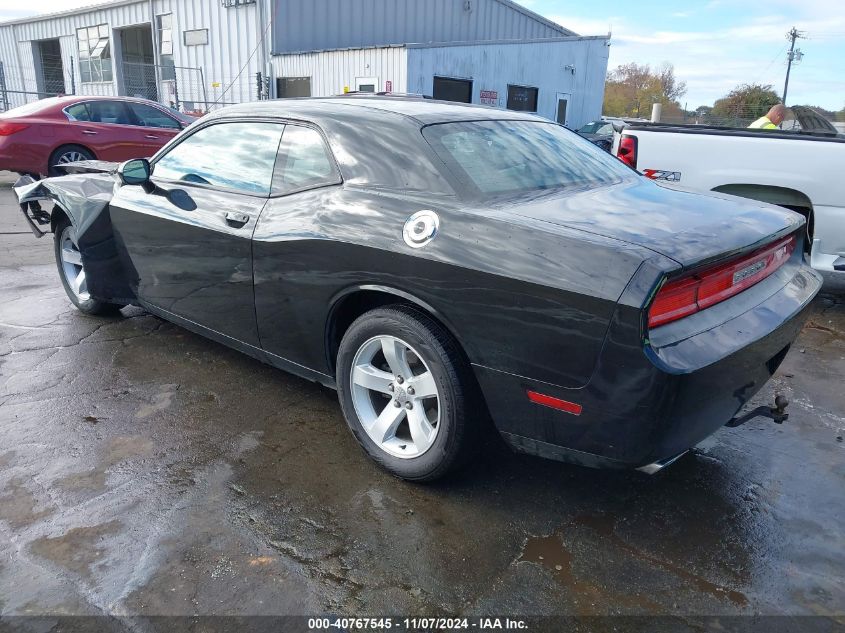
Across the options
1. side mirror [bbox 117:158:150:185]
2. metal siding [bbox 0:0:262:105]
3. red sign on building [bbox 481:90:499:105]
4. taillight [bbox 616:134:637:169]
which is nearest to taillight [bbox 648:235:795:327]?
taillight [bbox 616:134:637:169]

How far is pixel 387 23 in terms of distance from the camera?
823 inches

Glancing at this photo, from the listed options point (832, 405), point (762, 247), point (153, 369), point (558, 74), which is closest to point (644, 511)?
point (762, 247)

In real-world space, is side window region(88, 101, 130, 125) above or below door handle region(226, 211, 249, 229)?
above

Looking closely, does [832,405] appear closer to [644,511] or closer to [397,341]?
[644,511]

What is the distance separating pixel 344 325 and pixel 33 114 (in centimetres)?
982

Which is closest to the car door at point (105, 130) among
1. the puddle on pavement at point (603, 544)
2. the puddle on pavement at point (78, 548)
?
the puddle on pavement at point (78, 548)

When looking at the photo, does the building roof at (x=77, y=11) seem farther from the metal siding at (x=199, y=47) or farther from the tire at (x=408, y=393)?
the tire at (x=408, y=393)

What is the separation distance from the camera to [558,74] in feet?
74.8

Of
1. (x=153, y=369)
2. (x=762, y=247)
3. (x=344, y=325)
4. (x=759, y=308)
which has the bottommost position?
(x=153, y=369)

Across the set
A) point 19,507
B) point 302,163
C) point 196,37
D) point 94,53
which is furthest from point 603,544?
point 94,53

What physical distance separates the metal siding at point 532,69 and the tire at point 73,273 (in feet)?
43.1

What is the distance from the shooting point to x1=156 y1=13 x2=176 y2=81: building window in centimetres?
2122

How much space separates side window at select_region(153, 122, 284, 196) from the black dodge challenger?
0.05ft

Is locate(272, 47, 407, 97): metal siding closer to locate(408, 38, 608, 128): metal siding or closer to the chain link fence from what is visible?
locate(408, 38, 608, 128): metal siding
